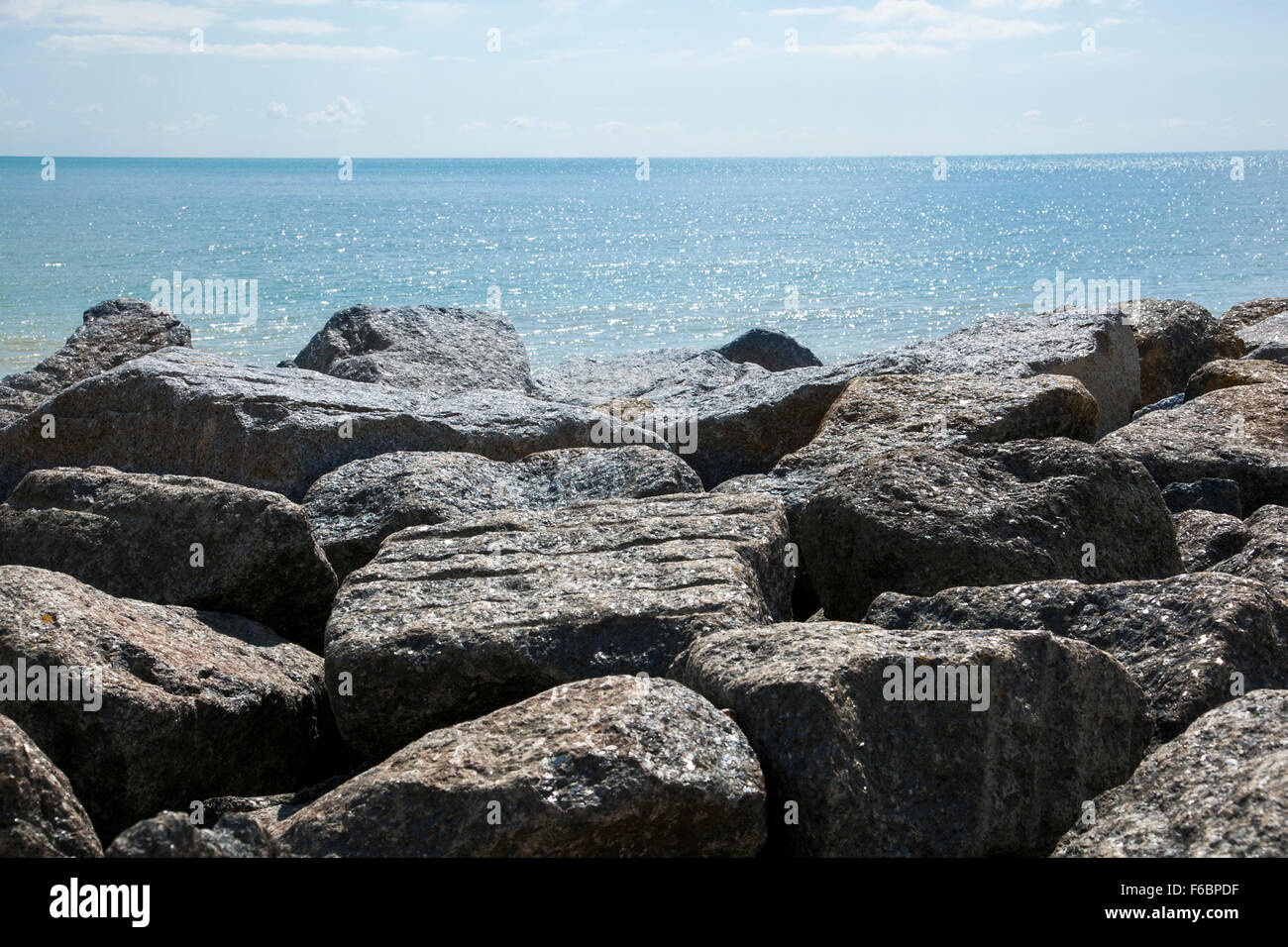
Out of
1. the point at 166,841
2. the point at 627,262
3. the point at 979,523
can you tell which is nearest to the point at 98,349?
the point at 979,523

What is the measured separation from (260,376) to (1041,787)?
495 centimetres

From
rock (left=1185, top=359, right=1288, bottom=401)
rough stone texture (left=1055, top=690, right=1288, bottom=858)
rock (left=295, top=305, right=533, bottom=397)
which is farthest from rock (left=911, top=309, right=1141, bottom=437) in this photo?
rough stone texture (left=1055, top=690, right=1288, bottom=858)

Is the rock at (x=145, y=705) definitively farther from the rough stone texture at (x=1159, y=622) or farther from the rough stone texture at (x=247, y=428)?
the rough stone texture at (x=1159, y=622)

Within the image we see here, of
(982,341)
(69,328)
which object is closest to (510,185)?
(69,328)

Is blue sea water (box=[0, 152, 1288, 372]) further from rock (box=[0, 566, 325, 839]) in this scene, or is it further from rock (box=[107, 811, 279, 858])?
rock (box=[107, 811, 279, 858])

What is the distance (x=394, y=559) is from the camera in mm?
4531

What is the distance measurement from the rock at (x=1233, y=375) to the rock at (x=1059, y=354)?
0.51 m

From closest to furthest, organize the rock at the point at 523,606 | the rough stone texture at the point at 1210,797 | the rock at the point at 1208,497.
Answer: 1. the rough stone texture at the point at 1210,797
2. the rock at the point at 523,606
3. the rock at the point at 1208,497

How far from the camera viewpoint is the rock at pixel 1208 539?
5.03 meters

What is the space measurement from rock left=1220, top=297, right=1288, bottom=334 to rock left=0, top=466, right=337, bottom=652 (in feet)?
32.3

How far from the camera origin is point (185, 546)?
4656mm

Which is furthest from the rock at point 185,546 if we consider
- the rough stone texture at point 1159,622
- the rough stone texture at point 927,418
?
the rough stone texture at point 1159,622

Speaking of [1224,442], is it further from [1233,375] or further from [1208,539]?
[1233,375]
